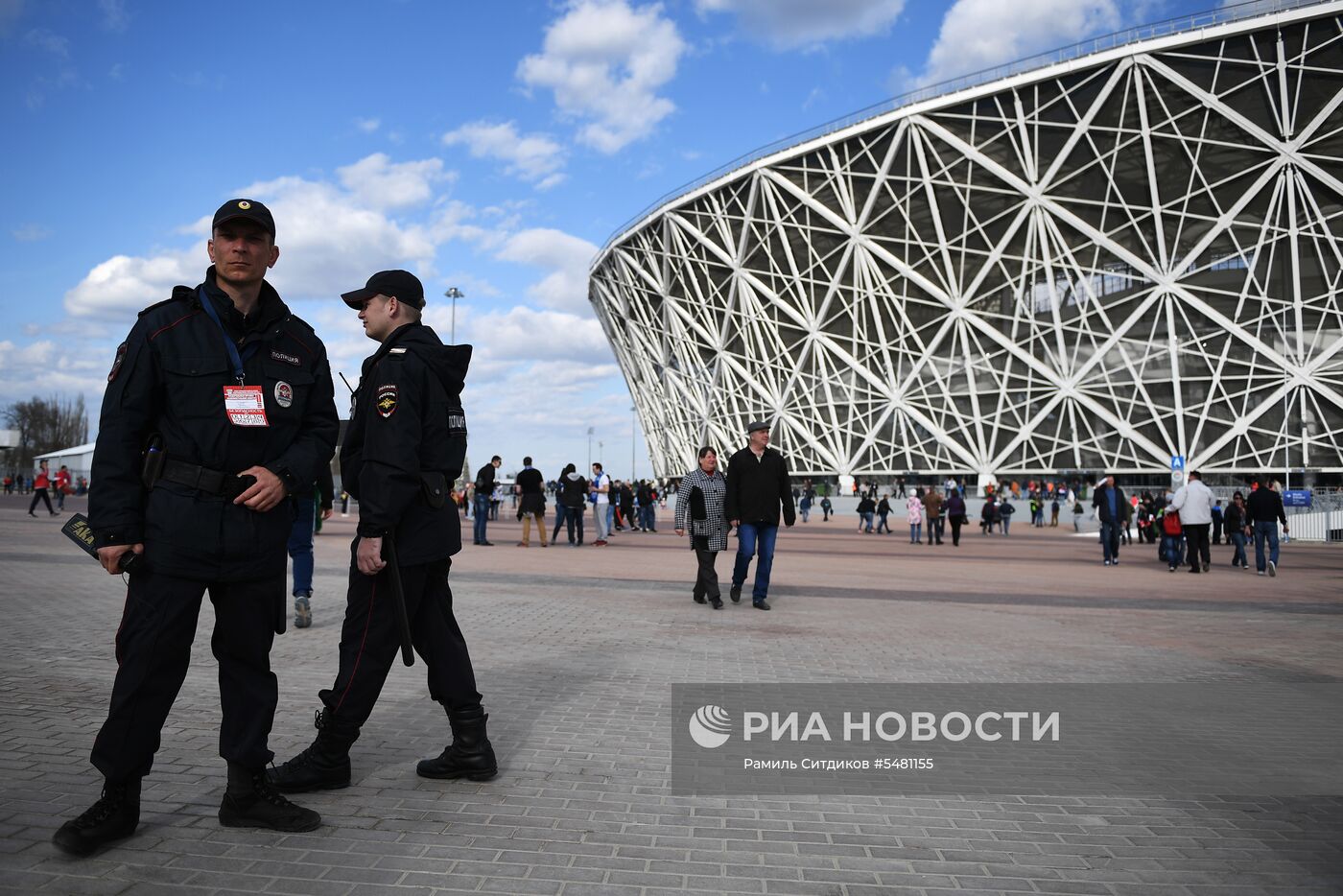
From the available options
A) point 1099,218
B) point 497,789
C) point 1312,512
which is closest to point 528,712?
point 497,789

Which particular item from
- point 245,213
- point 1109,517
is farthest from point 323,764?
point 1109,517

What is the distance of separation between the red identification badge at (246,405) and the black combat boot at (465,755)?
1439 millimetres

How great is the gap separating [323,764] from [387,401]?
4.67 ft

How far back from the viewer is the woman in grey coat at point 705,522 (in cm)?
973

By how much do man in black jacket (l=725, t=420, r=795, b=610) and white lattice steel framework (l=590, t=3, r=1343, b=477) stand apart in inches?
1458

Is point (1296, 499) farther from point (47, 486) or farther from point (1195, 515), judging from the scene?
point (47, 486)

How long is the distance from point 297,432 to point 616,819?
1.81 metres

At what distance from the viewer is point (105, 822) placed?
2.99 metres

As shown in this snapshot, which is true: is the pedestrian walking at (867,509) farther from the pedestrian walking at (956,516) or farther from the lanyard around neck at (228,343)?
the lanyard around neck at (228,343)

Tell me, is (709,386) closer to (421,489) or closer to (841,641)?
(841,641)

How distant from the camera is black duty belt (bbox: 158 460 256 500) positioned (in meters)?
3.04


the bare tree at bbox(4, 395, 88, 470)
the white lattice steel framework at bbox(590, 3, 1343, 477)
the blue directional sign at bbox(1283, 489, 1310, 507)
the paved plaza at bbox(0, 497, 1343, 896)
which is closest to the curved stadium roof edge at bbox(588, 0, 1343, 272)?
the white lattice steel framework at bbox(590, 3, 1343, 477)

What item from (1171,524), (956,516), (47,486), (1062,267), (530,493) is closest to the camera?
(1171,524)

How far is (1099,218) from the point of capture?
137 ft
